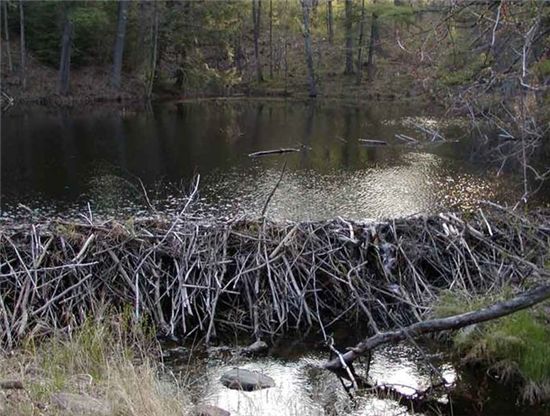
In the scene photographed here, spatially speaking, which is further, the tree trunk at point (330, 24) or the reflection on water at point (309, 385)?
the tree trunk at point (330, 24)

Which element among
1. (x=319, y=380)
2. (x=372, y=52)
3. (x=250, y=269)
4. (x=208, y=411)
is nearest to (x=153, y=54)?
(x=372, y=52)

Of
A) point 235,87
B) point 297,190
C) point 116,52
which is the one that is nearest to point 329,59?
point 235,87

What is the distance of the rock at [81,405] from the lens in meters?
5.68

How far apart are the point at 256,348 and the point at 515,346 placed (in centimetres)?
355

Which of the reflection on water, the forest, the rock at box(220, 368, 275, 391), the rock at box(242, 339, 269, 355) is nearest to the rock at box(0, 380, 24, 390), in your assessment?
the forest

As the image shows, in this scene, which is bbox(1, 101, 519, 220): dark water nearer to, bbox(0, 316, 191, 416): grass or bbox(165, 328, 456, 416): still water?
bbox(165, 328, 456, 416): still water

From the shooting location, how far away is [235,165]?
2423cm

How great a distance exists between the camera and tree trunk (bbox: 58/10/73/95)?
1678 inches

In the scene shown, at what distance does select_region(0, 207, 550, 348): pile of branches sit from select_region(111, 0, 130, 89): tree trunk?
35440 mm

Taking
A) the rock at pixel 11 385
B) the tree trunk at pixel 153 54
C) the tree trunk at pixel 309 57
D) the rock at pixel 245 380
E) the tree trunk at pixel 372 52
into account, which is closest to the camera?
the rock at pixel 11 385

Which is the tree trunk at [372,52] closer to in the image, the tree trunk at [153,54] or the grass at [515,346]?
the tree trunk at [153,54]

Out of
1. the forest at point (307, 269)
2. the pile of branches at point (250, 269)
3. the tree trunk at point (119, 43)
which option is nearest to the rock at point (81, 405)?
the forest at point (307, 269)

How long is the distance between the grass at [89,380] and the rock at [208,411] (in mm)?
106

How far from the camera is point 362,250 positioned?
1134 centimetres
